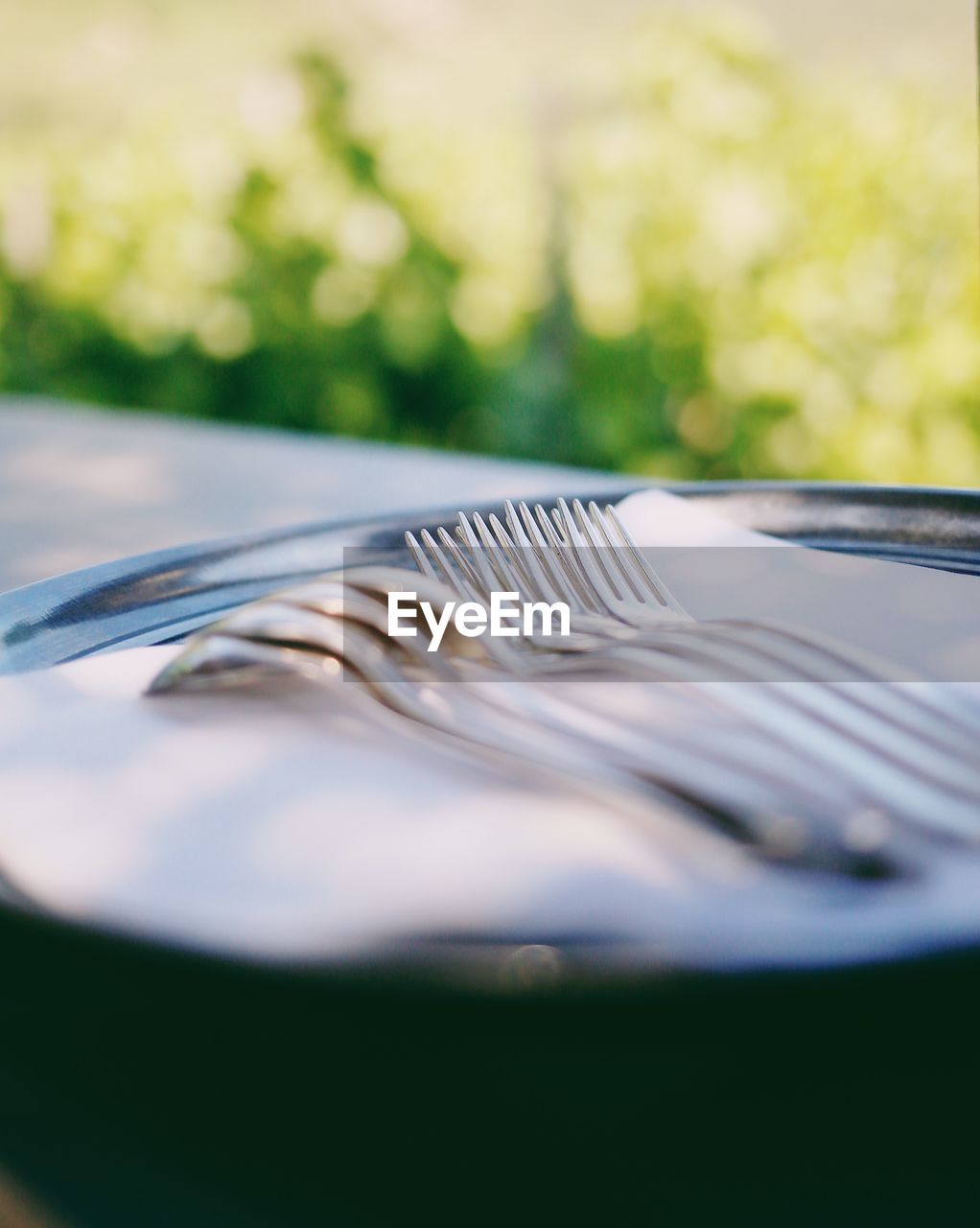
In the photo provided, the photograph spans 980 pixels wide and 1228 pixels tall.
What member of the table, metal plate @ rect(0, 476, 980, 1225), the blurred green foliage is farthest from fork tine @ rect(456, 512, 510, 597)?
the blurred green foliage

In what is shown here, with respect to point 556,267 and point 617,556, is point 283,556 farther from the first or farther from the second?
point 556,267

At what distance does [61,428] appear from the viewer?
4.75ft

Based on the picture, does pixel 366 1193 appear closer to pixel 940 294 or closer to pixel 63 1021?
pixel 63 1021

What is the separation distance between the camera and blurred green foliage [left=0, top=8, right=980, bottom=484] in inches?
71.5

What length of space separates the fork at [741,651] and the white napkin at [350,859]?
3 centimetres

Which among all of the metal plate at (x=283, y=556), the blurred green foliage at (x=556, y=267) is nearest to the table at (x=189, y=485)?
the metal plate at (x=283, y=556)

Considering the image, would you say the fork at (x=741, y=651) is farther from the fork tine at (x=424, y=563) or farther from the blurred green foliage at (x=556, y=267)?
the blurred green foliage at (x=556, y=267)

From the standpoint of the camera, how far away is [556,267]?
209 centimetres

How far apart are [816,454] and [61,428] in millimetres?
1128

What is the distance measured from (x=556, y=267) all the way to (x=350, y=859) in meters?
2.00

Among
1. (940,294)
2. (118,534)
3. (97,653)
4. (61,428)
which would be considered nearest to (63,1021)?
(97,653)

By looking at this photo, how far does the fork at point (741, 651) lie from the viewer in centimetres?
21

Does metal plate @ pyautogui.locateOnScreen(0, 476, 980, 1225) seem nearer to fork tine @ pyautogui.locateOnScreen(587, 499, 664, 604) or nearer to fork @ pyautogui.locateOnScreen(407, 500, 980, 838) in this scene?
fork @ pyautogui.locateOnScreen(407, 500, 980, 838)

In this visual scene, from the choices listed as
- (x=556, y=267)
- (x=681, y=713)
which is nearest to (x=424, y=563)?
(x=681, y=713)
